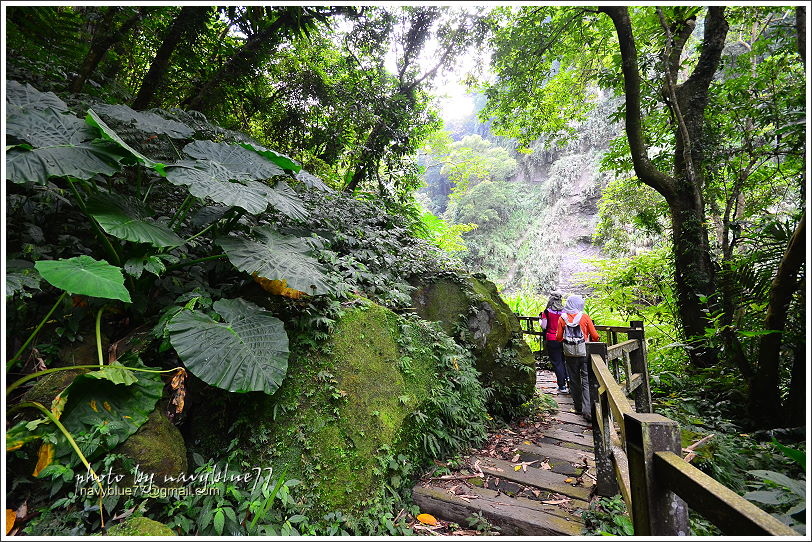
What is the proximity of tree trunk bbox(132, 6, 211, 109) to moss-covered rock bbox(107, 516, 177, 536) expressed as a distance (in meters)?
4.46

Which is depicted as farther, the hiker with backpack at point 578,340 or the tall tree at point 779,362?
the hiker with backpack at point 578,340

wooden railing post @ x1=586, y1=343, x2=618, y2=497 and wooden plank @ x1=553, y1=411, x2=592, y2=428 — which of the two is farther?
wooden plank @ x1=553, y1=411, x2=592, y2=428

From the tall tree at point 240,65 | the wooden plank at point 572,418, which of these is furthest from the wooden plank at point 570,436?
the tall tree at point 240,65

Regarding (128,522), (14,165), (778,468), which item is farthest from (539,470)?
(14,165)

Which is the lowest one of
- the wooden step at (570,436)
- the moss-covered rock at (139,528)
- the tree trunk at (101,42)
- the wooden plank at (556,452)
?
the moss-covered rock at (139,528)

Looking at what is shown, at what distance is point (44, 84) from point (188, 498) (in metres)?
3.75

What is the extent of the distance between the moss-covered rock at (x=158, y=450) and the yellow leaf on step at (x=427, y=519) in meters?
1.58

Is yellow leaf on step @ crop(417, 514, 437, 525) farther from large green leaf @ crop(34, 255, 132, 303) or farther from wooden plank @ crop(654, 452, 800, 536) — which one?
large green leaf @ crop(34, 255, 132, 303)

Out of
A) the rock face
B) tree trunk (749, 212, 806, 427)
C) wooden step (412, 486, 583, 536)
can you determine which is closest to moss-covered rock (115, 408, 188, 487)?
wooden step (412, 486, 583, 536)

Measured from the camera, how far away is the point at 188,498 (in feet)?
6.65

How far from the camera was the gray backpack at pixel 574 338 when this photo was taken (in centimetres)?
464

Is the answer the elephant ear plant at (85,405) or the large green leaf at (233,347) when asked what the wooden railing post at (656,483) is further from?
the elephant ear plant at (85,405)

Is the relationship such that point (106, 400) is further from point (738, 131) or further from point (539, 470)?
point (738, 131)

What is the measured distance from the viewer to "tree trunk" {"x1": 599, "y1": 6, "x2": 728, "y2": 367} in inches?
190
